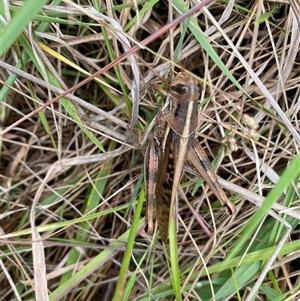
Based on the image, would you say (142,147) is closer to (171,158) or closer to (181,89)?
(171,158)

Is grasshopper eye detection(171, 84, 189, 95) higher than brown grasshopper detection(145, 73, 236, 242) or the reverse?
higher

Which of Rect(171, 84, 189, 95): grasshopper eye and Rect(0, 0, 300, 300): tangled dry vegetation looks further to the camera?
Rect(0, 0, 300, 300): tangled dry vegetation

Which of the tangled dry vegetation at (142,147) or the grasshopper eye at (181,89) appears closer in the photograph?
the grasshopper eye at (181,89)

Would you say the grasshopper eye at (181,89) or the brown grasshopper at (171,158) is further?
the brown grasshopper at (171,158)

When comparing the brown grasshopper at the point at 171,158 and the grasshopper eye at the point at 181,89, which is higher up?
the grasshopper eye at the point at 181,89

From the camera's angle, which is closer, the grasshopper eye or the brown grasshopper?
the grasshopper eye
